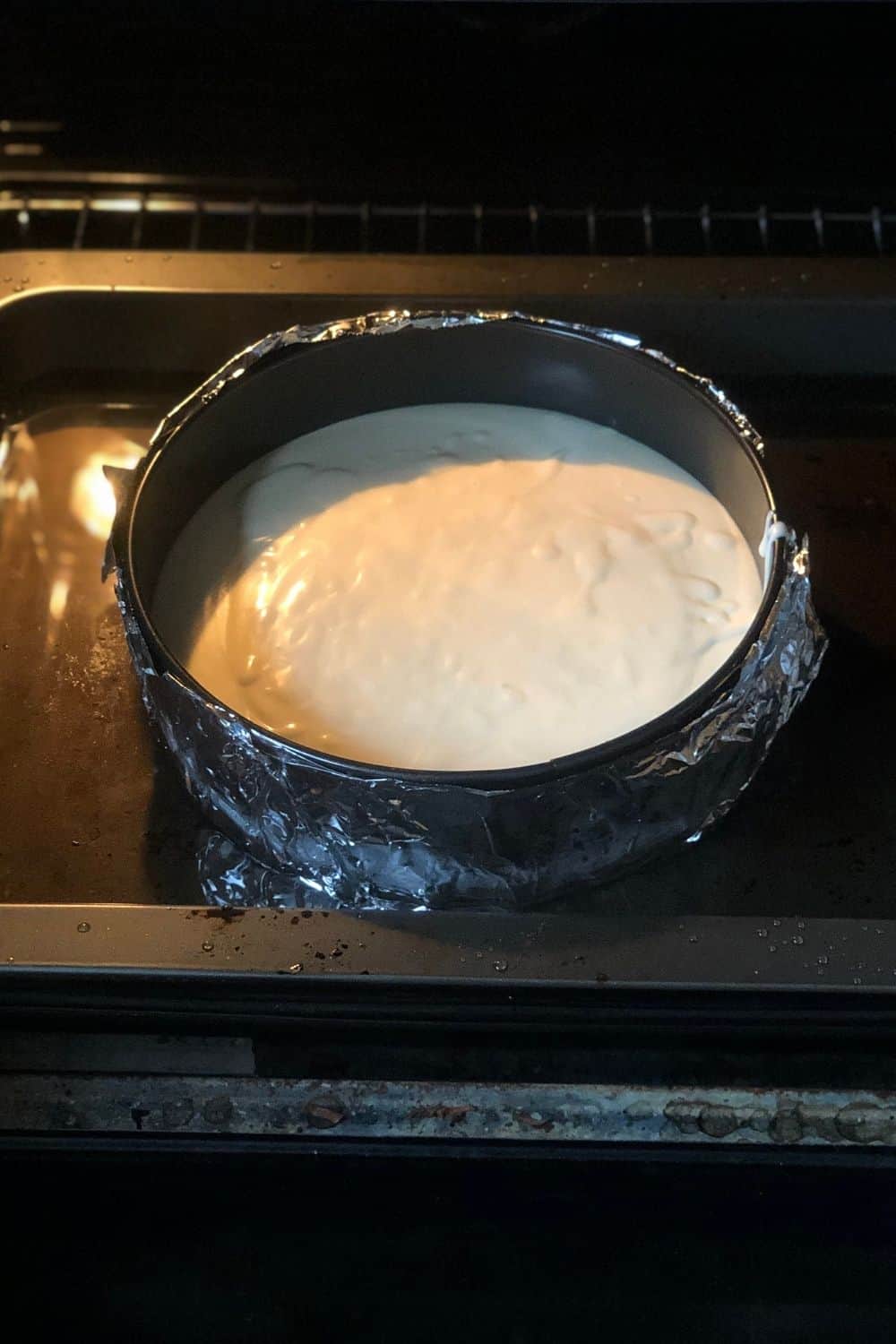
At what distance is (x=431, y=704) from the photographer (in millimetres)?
938

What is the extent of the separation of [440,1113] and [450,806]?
257 mm

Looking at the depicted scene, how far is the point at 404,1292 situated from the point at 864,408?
0.89 meters

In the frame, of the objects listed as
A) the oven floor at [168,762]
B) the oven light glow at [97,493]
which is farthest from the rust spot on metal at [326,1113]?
the oven light glow at [97,493]

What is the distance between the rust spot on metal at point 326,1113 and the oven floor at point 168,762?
171 millimetres

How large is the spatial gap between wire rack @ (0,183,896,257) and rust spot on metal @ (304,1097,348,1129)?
0.83 metres

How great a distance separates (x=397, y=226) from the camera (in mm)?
1351

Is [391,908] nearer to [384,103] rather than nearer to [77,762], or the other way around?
[77,762]

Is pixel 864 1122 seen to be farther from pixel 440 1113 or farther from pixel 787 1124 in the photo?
pixel 440 1113

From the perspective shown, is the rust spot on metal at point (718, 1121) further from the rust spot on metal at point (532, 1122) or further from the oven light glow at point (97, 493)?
the oven light glow at point (97, 493)

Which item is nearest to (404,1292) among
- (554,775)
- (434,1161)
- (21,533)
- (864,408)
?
(434,1161)

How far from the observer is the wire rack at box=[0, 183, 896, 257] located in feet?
4.33

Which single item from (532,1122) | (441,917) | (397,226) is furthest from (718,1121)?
(397,226)

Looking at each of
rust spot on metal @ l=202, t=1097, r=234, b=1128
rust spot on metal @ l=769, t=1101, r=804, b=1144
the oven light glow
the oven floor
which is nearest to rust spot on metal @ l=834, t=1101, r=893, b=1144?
rust spot on metal @ l=769, t=1101, r=804, b=1144

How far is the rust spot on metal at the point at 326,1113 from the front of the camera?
916 mm
